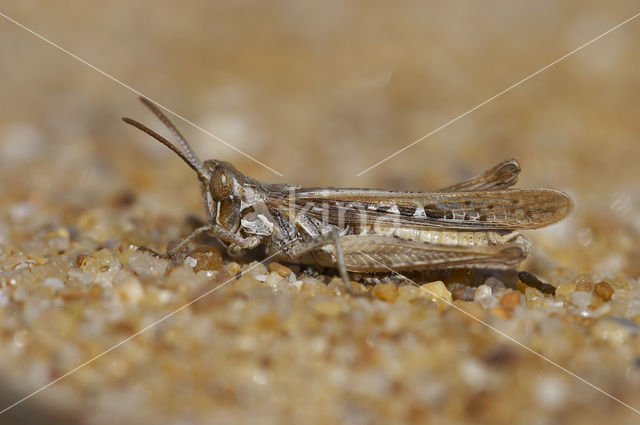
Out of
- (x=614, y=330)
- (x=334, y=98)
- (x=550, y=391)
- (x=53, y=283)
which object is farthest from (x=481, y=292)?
(x=334, y=98)

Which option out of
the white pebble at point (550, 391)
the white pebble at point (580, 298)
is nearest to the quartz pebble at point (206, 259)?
the white pebble at point (550, 391)

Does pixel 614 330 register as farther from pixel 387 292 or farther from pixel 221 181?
pixel 221 181

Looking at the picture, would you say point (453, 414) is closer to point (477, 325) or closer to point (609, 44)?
point (477, 325)

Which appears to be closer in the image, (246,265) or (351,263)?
(351,263)

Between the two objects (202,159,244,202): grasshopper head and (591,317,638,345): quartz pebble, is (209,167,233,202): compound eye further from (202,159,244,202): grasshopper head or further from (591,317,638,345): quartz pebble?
(591,317,638,345): quartz pebble

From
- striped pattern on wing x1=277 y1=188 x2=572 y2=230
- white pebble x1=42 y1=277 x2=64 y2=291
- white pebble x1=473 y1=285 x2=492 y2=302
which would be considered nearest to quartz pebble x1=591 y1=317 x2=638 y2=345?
white pebble x1=473 y1=285 x2=492 y2=302

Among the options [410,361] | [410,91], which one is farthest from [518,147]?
[410,361]
